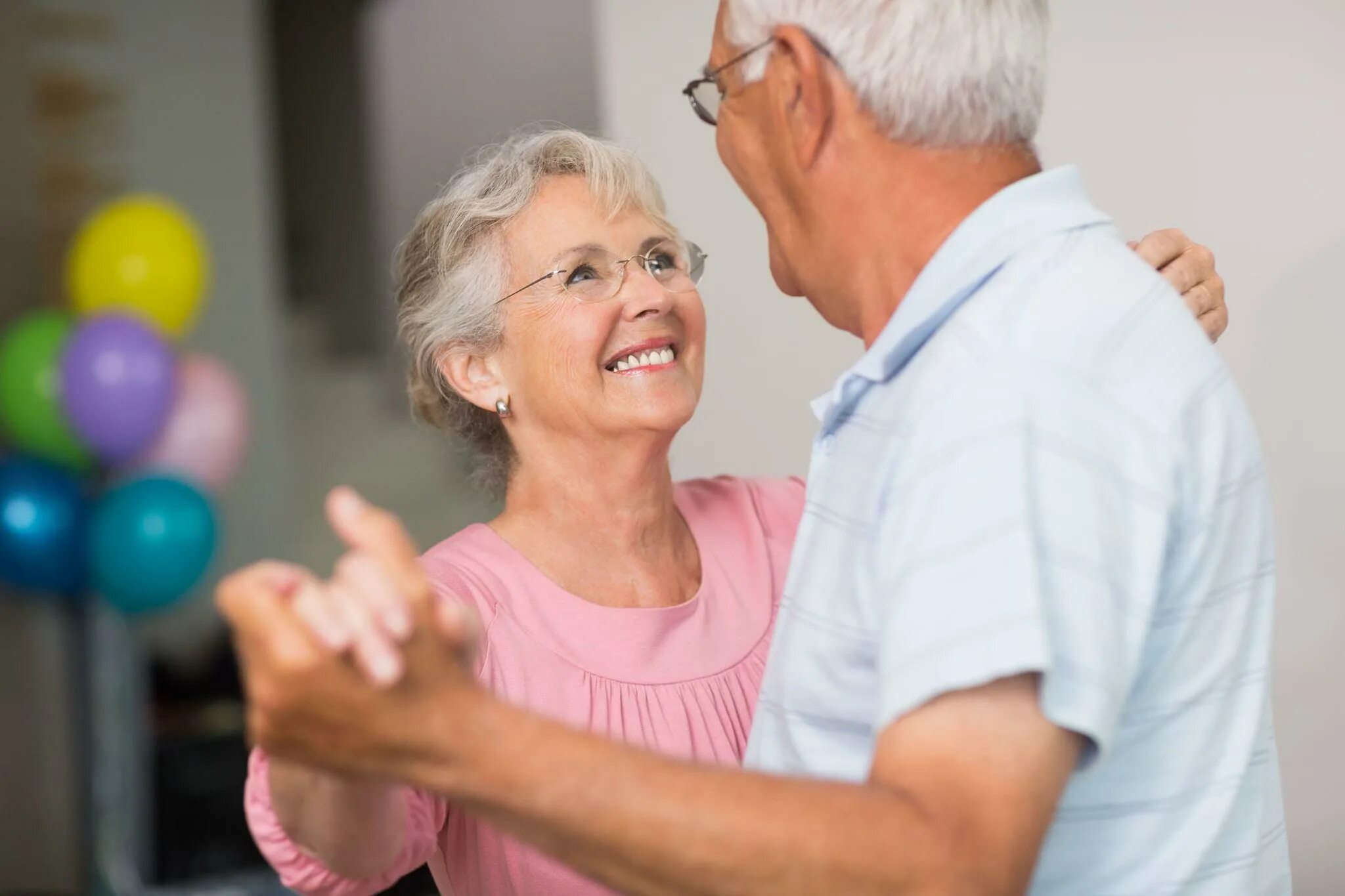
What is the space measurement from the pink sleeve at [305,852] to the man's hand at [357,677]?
2.30ft

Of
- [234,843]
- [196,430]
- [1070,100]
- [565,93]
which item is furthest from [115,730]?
[1070,100]

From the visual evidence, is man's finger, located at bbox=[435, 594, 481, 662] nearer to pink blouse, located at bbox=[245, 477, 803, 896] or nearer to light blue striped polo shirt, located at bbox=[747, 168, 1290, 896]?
light blue striped polo shirt, located at bbox=[747, 168, 1290, 896]

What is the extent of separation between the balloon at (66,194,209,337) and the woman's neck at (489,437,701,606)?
5.57ft

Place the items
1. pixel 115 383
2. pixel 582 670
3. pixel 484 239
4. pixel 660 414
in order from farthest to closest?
1. pixel 115 383
2. pixel 484 239
3. pixel 660 414
4. pixel 582 670

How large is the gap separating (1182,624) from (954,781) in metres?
0.26

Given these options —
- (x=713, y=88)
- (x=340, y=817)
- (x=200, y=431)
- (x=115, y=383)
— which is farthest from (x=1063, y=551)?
(x=200, y=431)

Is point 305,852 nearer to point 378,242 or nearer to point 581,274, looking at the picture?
point 581,274

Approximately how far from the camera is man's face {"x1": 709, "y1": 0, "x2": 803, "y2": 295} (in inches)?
44.1

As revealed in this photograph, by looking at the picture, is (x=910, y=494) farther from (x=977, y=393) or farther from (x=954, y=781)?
(x=954, y=781)

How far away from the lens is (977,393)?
0.86m

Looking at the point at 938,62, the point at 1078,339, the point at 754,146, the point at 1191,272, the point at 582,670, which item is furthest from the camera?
the point at 582,670

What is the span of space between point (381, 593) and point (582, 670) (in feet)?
3.33

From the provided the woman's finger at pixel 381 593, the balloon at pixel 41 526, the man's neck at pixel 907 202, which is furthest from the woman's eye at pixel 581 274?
the balloon at pixel 41 526

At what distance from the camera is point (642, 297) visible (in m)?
1.90
